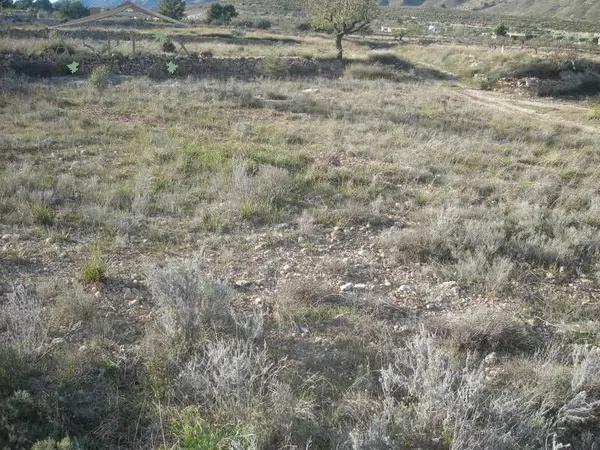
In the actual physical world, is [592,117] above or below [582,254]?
above

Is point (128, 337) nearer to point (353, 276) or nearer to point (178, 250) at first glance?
point (178, 250)

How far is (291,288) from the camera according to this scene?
15.0 ft

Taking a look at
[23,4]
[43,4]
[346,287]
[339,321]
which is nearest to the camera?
[339,321]

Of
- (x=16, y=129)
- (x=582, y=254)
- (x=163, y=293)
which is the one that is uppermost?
(x=16, y=129)

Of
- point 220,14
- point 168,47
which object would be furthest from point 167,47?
point 220,14

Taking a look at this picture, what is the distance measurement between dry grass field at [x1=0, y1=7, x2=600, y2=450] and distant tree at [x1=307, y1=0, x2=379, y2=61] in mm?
19361

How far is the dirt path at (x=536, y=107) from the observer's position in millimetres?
16534

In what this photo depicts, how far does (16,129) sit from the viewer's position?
10.8 meters

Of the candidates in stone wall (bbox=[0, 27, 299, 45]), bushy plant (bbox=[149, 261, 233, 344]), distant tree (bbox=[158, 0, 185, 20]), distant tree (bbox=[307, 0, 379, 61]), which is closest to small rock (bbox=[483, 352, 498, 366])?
bushy plant (bbox=[149, 261, 233, 344])

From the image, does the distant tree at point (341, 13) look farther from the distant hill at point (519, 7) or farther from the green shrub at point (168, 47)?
the distant hill at point (519, 7)

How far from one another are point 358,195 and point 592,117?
1404 centimetres

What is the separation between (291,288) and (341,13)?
27814 millimetres

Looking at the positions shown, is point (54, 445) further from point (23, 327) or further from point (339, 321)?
point (339, 321)

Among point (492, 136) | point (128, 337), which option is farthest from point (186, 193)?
point (492, 136)
